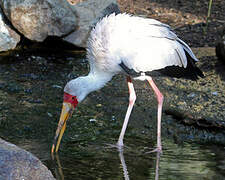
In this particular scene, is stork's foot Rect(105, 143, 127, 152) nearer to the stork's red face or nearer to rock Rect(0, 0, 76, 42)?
the stork's red face

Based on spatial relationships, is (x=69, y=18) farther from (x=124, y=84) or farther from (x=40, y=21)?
(x=124, y=84)

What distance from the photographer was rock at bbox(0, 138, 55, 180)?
10.6 ft

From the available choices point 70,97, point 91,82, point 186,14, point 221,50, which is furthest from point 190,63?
point 186,14

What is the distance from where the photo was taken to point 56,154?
15.3 ft

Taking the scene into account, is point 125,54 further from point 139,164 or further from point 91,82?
point 139,164

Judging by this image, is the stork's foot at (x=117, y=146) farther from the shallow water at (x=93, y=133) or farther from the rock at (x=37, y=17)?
the rock at (x=37, y=17)

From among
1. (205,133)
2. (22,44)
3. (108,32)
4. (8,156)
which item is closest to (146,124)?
(205,133)

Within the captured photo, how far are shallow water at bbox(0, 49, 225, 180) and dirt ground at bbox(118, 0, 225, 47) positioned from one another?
2.66m

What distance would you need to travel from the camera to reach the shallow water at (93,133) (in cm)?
440

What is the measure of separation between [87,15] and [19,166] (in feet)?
17.4

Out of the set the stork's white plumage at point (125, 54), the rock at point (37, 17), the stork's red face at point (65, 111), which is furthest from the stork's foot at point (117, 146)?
the rock at point (37, 17)

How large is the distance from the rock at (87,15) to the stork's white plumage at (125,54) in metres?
2.86

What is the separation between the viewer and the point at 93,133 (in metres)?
5.31

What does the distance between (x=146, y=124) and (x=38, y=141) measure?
1.33 metres
